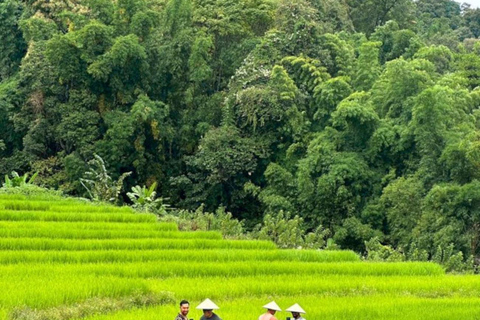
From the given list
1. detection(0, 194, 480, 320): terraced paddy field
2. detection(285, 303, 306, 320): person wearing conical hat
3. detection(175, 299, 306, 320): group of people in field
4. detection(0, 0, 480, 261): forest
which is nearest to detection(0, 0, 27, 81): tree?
detection(0, 0, 480, 261): forest

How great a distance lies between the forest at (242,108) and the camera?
17844 millimetres

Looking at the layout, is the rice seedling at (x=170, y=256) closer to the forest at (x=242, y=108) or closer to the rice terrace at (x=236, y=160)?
the rice terrace at (x=236, y=160)

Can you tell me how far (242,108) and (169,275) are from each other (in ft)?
35.5

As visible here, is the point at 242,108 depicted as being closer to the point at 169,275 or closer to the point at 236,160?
the point at 236,160

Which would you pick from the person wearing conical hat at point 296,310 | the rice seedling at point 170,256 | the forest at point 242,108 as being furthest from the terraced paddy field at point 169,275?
the forest at point 242,108

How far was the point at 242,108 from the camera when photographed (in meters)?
20.5

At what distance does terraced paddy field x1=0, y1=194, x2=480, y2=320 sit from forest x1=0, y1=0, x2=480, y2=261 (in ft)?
17.3

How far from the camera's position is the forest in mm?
17844

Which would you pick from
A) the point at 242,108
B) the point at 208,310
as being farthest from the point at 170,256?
the point at 242,108

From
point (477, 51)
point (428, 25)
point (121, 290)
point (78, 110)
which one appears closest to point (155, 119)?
point (78, 110)

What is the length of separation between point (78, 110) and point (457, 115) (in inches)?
445

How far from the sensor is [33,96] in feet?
72.0

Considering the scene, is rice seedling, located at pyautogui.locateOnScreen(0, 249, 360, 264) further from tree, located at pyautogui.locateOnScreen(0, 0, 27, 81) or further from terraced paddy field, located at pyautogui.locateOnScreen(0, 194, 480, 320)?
tree, located at pyautogui.locateOnScreen(0, 0, 27, 81)

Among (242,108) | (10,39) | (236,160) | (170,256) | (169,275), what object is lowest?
(169,275)
